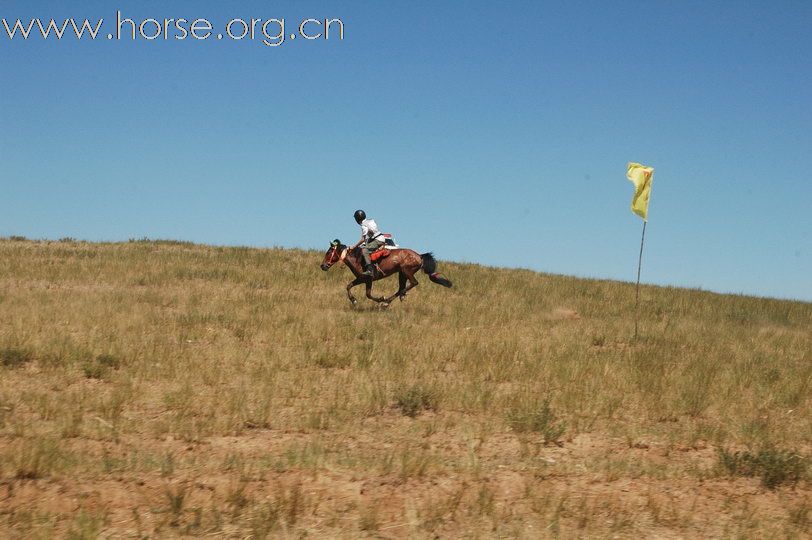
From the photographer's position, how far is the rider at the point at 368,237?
1783cm

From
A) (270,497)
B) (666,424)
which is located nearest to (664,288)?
A: (666,424)

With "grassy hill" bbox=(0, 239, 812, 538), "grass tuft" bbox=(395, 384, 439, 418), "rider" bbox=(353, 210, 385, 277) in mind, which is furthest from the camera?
"rider" bbox=(353, 210, 385, 277)

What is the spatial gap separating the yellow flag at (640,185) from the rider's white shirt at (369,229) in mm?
6018

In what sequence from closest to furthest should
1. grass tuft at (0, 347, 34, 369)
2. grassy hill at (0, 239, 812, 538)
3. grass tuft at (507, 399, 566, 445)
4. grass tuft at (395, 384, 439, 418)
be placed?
grassy hill at (0, 239, 812, 538), grass tuft at (507, 399, 566, 445), grass tuft at (395, 384, 439, 418), grass tuft at (0, 347, 34, 369)

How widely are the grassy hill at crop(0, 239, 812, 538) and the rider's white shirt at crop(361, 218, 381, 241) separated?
191 centimetres

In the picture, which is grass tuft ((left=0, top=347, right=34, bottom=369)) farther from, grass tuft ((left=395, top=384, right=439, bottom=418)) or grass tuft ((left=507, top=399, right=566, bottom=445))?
grass tuft ((left=507, top=399, right=566, bottom=445))

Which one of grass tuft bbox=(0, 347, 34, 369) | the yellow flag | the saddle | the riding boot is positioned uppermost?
the yellow flag

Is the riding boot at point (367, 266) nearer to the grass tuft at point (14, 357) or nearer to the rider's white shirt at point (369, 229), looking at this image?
the rider's white shirt at point (369, 229)

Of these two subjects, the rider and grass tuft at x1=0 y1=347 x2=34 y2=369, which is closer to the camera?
grass tuft at x1=0 y1=347 x2=34 y2=369

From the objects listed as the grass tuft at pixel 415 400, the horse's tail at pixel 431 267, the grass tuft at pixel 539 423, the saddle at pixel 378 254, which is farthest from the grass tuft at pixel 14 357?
the horse's tail at pixel 431 267

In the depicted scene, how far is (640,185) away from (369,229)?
6362 mm

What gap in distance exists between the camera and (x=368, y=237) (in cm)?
1800

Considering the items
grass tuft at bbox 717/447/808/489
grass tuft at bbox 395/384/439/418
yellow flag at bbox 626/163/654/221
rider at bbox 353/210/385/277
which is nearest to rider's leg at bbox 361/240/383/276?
rider at bbox 353/210/385/277

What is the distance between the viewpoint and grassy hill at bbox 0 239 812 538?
6.05 m
